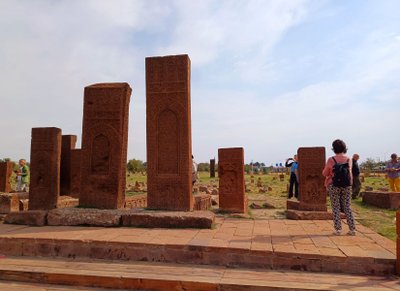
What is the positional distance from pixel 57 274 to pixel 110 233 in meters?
1.34

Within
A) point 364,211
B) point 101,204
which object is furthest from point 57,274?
point 364,211

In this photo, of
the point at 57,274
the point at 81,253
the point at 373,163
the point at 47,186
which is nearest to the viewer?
the point at 57,274

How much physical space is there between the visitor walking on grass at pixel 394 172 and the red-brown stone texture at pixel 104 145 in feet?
26.6

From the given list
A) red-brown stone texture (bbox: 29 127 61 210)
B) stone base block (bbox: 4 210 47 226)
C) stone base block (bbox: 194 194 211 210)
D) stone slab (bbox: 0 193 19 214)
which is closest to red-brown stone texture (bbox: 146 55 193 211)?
stone base block (bbox: 4 210 47 226)

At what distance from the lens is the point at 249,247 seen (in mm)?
4352

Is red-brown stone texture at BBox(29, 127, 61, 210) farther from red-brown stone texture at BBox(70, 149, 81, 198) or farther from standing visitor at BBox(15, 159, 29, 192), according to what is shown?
standing visitor at BBox(15, 159, 29, 192)

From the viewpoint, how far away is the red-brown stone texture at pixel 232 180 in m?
8.88

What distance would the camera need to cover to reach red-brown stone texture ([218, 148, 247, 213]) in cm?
888

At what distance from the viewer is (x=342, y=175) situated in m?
5.35

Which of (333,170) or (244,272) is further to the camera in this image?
(333,170)

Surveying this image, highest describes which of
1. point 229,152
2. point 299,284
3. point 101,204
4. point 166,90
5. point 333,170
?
point 166,90

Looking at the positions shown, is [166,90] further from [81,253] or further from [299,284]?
[299,284]

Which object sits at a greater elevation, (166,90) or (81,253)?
(166,90)

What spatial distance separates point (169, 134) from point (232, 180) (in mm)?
2949
